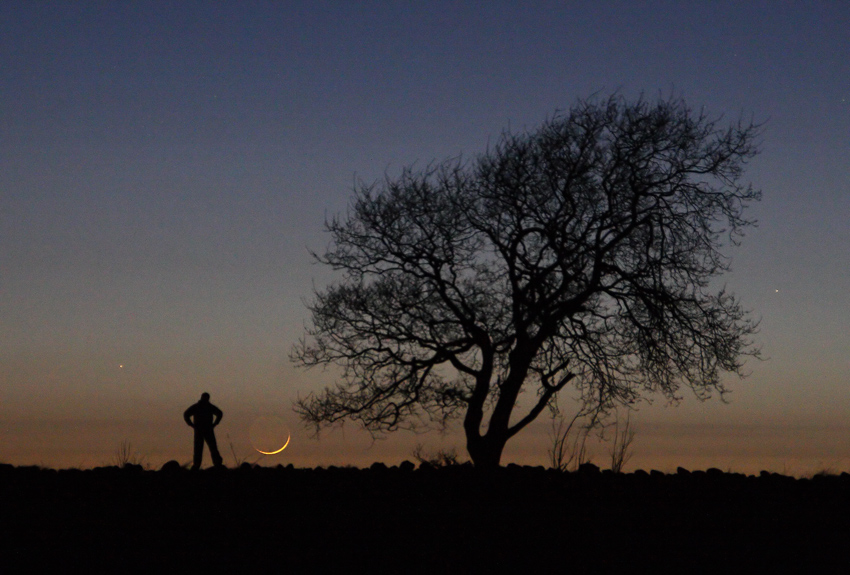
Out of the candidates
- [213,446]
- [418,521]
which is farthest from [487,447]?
[418,521]

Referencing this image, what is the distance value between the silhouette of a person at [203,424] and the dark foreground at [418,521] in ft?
9.86

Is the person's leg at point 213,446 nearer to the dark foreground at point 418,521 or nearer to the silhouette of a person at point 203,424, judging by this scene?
the silhouette of a person at point 203,424

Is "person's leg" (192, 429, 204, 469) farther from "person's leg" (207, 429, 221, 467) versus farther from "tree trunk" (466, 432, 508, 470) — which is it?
"tree trunk" (466, 432, 508, 470)

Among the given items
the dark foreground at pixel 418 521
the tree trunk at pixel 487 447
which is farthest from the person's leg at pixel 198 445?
the tree trunk at pixel 487 447

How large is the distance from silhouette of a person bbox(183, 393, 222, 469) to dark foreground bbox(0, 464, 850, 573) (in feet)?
9.86

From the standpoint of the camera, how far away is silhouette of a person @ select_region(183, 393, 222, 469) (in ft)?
52.3

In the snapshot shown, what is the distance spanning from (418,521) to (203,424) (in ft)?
25.6

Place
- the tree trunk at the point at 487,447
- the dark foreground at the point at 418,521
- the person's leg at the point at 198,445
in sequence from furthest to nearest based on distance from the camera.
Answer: the tree trunk at the point at 487,447
the person's leg at the point at 198,445
the dark foreground at the point at 418,521

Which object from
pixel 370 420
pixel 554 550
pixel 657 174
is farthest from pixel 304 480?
pixel 657 174

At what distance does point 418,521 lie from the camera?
9.34 meters

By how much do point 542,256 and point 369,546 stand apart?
11.9 metres

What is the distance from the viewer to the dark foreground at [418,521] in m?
7.75

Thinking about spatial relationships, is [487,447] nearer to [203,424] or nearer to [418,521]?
[203,424]

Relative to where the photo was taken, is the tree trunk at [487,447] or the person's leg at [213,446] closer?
the person's leg at [213,446]
